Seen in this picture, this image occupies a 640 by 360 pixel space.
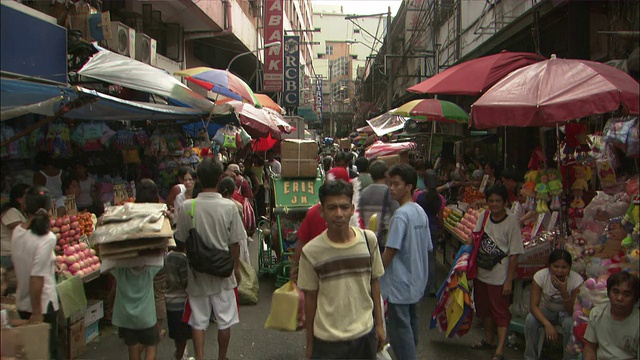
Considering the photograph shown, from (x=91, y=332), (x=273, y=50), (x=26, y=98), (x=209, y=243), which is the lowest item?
(x=91, y=332)

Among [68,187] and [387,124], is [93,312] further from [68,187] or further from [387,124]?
[387,124]

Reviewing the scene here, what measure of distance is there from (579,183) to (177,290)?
4619 millimetres

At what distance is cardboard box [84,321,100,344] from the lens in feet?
17.0

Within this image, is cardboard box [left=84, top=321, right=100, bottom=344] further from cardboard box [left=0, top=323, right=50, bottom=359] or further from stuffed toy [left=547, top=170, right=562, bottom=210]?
stuffed toy [left=547, top=170, right=562, bottom=210]

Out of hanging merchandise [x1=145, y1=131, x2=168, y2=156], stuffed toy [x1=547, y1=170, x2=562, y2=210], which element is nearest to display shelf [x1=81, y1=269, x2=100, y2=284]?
hanging merchandise [x1=145, y1=131, x2=168, y2=156]

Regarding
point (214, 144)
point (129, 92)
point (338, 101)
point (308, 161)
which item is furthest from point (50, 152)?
point (338, 101)

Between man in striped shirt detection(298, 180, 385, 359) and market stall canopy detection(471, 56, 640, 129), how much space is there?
2230 millimetres

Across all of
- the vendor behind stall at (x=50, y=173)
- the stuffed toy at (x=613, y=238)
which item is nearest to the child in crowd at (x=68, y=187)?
the vendor behind stall at (x=50, y=173)

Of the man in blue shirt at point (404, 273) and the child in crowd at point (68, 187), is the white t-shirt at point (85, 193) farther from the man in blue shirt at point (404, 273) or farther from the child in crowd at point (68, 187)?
the man in blue shirt at point (404, 273)

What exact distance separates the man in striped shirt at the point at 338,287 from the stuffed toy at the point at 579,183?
12.4 ft

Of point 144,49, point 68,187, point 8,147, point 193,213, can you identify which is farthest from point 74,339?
point 144,49

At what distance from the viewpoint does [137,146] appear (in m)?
7.95

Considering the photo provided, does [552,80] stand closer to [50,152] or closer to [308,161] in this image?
[308,161]

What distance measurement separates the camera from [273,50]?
2238cm
